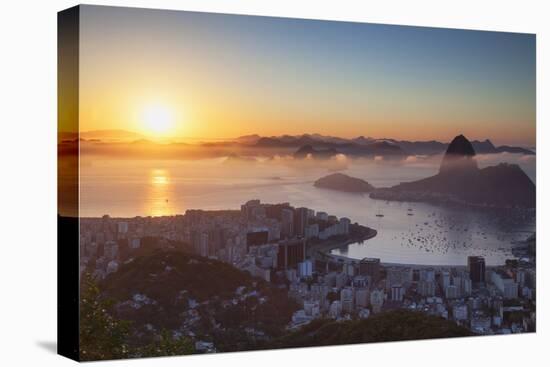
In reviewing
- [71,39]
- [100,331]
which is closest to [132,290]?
[100,331]

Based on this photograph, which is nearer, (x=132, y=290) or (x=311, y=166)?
(x=132, y=290)

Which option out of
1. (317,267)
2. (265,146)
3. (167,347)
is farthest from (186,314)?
(265,146)

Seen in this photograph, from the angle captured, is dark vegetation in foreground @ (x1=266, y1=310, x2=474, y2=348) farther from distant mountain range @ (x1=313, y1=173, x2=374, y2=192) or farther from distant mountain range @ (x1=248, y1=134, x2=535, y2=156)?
distant mountain range @ (x1=248, y1=134, x2=535, y2=156)

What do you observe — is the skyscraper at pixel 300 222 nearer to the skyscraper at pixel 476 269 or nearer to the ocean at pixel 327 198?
the ocean at pixel 327 198

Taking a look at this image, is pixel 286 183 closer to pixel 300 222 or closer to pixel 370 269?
pixel 300 222

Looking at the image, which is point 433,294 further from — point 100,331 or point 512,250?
point 100,331

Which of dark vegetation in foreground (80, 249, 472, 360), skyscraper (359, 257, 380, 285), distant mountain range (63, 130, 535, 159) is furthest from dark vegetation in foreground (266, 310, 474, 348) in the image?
distant mountain range (63, 130, 535, 159)
